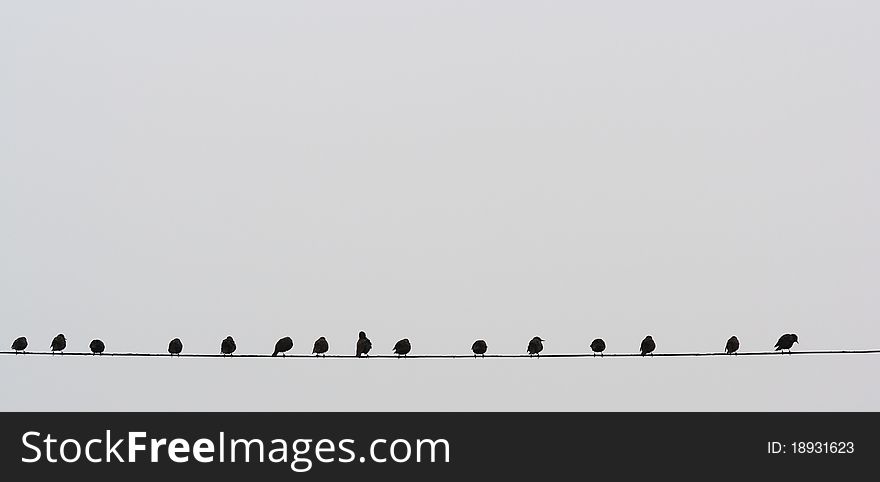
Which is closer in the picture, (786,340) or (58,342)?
(786,340)

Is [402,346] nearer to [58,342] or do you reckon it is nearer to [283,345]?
[283,345]

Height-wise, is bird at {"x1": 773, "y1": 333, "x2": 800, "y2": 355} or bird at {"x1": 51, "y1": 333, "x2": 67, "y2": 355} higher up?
bird at {"x1": 51, "y1": 333, "x2": 67, "y2": 355}

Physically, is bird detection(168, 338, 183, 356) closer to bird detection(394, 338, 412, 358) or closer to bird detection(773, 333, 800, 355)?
bird detection(394, 338, 412, 358)

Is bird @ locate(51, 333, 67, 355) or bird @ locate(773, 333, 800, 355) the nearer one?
bird @ locate(773, 333, 800, 355)

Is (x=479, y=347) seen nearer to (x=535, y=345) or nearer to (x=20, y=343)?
(x=535, y=345)

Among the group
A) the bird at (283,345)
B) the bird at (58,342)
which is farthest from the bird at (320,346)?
the bird at (58,342)

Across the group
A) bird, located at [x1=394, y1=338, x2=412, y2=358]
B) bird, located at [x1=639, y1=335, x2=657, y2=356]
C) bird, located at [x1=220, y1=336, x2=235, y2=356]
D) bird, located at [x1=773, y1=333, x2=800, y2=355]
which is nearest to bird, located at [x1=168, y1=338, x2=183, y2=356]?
bird, located at [x1=220, y1=336, x2=235, y2=356]

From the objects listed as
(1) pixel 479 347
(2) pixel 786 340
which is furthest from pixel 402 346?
(2) pixel 786 340

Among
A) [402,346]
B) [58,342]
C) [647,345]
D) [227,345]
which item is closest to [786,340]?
[647,345]
